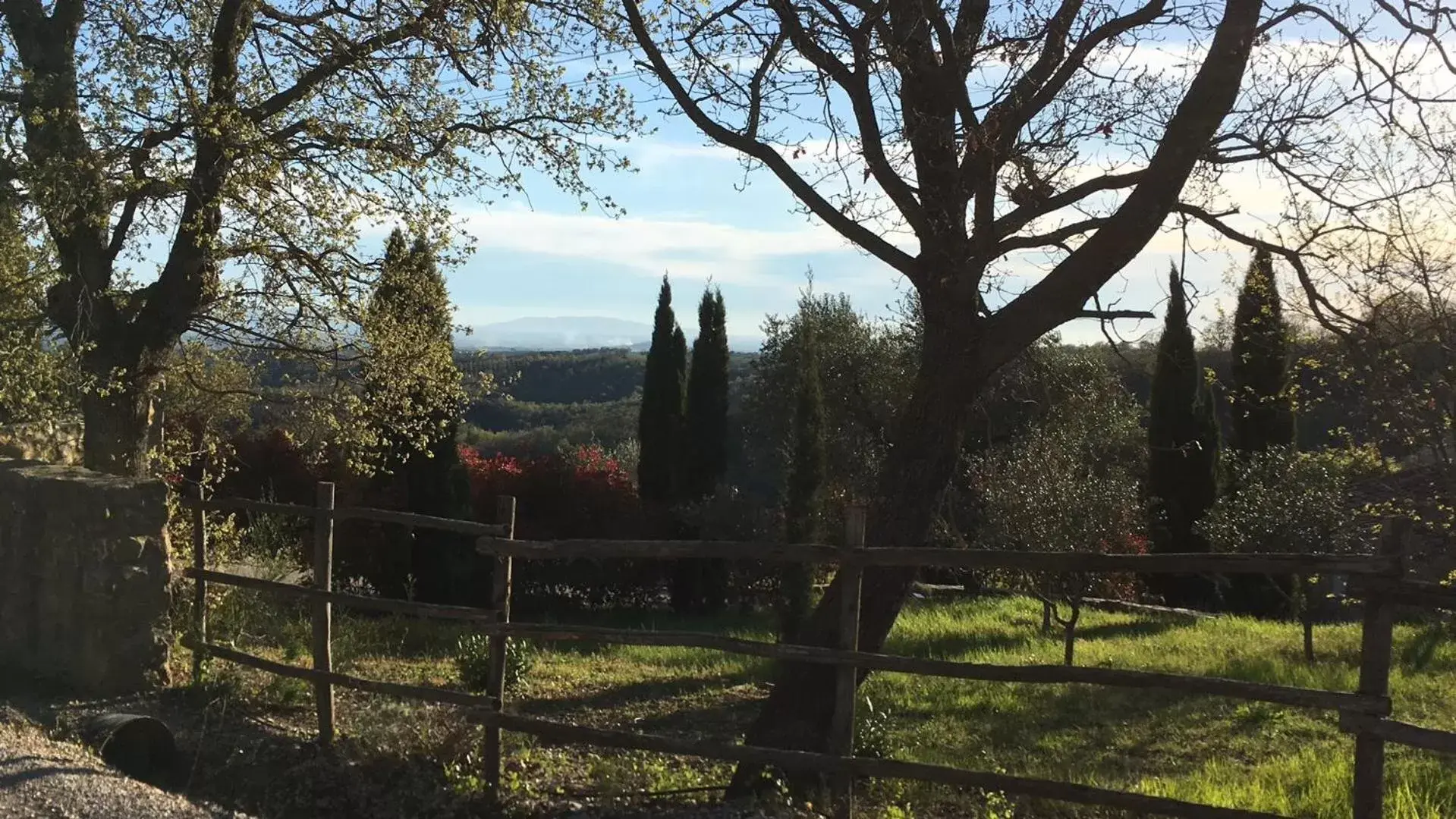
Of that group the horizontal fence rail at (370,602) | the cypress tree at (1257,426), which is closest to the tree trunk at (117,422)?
the horizontal fence rail at (370,602)

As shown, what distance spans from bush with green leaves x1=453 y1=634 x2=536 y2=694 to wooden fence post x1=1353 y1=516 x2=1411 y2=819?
509 centimetres

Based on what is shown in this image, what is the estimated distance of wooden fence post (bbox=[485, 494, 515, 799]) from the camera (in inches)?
220

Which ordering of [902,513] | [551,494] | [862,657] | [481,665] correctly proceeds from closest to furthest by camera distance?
[862,657] → [902,513] → [481,665] → [551,494]

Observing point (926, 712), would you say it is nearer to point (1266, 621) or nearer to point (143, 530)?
point (143, 530)

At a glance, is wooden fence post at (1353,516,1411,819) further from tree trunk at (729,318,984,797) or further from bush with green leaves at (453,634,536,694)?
bush with green leaves at (453,634,536,694)

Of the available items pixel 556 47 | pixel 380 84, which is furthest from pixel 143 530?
pixel 556 47

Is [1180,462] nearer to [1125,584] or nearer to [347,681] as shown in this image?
[1125,584]

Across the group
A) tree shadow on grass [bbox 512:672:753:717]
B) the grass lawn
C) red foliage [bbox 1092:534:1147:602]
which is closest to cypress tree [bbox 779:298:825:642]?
the grass lawn

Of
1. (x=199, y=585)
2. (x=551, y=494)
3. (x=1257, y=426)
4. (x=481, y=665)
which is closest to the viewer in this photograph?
(x=199, y=585)

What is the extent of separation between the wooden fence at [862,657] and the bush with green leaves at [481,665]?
1.42 meters

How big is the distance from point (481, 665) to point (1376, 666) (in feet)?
19.7

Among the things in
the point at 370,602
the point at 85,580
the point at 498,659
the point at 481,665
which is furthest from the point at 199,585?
the point at 498,659

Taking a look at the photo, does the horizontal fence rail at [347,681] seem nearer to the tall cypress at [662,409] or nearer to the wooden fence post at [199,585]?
the wooden fence post at [199,585]

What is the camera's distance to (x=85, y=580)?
21.3 ft
